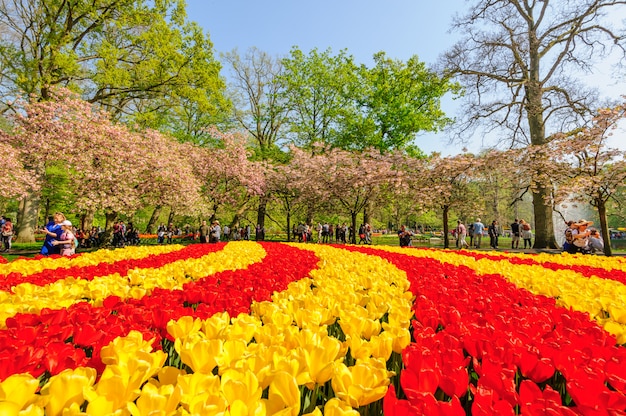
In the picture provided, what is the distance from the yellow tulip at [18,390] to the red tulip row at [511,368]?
35.8 inches

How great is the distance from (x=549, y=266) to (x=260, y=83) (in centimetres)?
3125

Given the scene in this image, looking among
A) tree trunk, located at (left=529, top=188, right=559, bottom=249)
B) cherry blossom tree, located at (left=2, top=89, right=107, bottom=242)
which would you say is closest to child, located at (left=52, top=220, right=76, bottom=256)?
cherry blossom tree, located at (left=2, top=89, right=107, bottom=242)

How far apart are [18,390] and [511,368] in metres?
1.51

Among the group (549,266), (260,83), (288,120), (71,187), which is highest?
(260,83)

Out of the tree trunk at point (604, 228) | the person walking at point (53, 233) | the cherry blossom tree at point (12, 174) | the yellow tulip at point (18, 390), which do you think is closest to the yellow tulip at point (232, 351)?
A: the yellow tulip at point (18, 390)

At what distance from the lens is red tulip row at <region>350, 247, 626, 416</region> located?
907mm

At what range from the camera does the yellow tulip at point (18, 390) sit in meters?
0.88

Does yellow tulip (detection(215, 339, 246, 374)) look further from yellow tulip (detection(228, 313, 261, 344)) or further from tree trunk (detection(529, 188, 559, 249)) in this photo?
tree trunk (detection(529, 188, 559, 249))

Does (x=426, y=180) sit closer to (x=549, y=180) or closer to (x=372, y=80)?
(x=549, y=180)

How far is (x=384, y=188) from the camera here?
20812mm

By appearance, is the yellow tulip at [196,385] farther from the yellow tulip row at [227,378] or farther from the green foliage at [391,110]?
the green foliage at [391,110]

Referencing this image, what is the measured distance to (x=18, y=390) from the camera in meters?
0.89

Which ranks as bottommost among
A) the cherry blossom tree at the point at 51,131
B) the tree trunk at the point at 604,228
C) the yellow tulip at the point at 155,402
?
the yellow tulip at the point at 155,402

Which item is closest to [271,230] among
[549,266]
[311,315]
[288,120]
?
[288,120]
